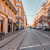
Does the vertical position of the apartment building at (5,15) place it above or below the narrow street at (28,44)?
above

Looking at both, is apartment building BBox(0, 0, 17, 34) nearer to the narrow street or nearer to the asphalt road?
the narrow street

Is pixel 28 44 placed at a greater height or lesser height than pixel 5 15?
lesser

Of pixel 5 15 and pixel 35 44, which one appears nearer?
pixel 35 44

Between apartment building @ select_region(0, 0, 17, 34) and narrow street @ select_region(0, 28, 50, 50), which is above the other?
apartment building @ select_region(0, 0, 17, 34)

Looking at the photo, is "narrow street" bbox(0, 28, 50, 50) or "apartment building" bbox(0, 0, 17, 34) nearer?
"narrow street" bbox(0, 28, 50, 50)

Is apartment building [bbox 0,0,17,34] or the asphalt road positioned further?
apartment building [bbox 0,0,17,34]

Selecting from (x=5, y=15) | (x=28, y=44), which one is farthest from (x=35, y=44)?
(x=5, y=15)

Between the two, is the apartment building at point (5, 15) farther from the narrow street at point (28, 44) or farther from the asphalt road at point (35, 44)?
the asphalt road at point (35, 44)

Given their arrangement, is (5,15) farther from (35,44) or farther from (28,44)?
(35,44)

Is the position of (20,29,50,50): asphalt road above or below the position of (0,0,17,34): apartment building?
below

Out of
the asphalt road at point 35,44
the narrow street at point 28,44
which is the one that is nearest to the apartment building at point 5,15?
the narrow street at point 28,44

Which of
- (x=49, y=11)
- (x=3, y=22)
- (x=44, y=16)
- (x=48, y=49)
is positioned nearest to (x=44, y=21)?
(x=44, y=16)

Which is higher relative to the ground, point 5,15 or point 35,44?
point 5,15

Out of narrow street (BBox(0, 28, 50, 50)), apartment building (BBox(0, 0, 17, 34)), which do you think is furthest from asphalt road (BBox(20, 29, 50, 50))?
apartment building (BBox(0, 0, 17, 34))
